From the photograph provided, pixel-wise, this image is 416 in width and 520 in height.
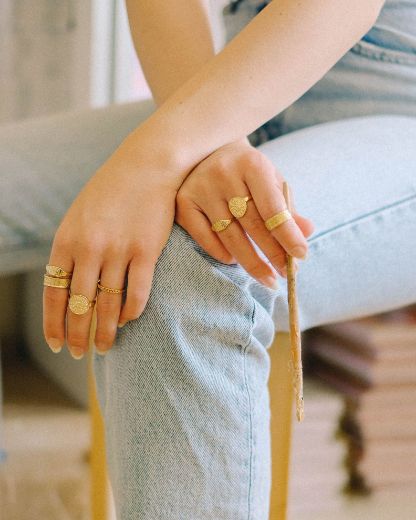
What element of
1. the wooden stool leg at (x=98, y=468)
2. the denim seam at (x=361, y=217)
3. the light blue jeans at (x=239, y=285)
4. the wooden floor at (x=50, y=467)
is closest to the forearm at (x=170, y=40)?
the light blue jeans at (x=239, y=285)

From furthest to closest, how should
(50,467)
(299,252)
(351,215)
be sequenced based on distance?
(50,467)
(351,215)
(299,252)

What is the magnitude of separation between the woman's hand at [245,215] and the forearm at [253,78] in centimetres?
3

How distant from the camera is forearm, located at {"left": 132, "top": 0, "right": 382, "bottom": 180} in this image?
559 millimetres

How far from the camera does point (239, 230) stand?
1.71ft

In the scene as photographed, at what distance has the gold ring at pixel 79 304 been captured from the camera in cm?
54

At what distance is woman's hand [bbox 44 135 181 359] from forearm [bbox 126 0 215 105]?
0.72ft

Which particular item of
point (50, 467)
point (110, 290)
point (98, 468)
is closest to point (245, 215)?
point (110, 290)

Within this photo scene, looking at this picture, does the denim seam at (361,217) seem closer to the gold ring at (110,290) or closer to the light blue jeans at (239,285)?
the light blue jeans at (239,285)

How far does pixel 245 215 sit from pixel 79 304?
0.14m

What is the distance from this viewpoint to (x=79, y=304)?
0.54m

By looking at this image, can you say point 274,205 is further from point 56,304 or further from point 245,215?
point 56,304

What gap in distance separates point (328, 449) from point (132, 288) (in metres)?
0.68

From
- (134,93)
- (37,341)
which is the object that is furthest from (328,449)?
(134,93)

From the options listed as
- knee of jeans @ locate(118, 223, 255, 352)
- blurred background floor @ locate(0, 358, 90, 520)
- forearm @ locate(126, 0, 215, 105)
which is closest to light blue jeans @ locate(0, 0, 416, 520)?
knee of jeans @ locate(118, 223, 255, 352)
